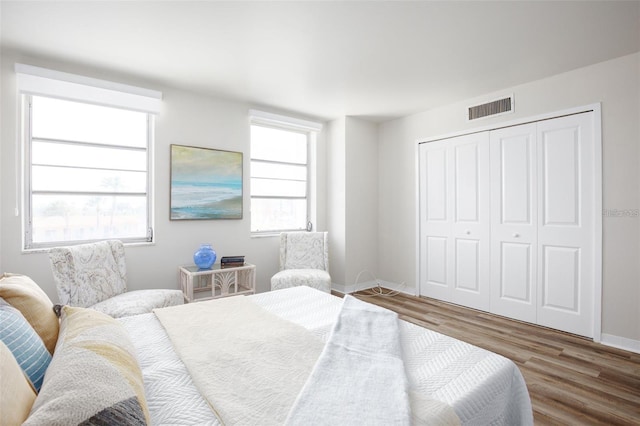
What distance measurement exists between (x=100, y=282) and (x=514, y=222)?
4191mm

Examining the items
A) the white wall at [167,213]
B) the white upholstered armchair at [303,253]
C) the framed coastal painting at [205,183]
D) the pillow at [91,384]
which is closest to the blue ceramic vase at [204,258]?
the white wall at [167,213]

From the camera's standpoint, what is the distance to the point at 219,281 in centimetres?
353

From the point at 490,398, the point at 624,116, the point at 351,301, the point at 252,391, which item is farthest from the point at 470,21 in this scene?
the point at 252,391

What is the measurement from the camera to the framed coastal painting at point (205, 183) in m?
3.48

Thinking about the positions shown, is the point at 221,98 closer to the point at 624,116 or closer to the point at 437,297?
the point at 437,297

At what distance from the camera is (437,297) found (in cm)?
418

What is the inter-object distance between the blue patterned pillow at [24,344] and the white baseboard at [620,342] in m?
4.02

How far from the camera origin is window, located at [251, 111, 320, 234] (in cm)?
423

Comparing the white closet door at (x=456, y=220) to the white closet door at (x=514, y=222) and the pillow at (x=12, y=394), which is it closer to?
the white closet door at (x=514, y=222)

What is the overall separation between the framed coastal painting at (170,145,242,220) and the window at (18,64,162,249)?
28 centimetres

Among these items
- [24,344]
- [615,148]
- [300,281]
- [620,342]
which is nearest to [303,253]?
[300,281]

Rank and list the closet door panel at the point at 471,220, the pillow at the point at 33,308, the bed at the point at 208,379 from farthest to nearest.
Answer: the closet door panel at the point at 471,220, the pillow at the point at 33,308, the bed at the point at 208,379

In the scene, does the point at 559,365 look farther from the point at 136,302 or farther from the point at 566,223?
the point at 136,302

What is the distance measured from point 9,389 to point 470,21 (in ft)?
9.86
